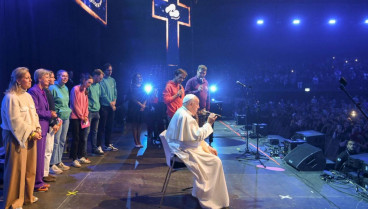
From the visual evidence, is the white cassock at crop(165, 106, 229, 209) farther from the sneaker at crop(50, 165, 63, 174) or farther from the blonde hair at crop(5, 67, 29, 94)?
the sneaker at crop(50, 165, 63, 174)

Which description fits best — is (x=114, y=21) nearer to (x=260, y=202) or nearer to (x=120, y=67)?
(x=120, y=67)

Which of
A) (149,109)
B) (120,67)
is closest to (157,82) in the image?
(120,67)

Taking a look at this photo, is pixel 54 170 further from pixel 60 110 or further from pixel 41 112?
pixel 41 112

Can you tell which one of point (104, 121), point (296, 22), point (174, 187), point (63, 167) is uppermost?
point (296, 22)

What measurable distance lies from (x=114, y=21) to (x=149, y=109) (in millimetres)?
7002

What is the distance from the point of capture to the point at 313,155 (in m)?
5.04

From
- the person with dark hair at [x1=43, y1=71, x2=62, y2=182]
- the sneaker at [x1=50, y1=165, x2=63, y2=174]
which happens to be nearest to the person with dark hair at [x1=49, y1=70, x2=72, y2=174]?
the sneaker at [x1=50, y1=165, x2=63, y2=174]

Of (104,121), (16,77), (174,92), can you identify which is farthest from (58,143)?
(174,92)

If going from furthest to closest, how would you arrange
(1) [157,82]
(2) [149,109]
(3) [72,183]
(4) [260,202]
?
(1) [157,82] < (2) [149,109] < (3) [72,183] < (4) [260,202]

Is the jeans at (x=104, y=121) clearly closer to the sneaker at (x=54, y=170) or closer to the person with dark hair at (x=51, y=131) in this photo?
the sneaker at (x=54, y=170)

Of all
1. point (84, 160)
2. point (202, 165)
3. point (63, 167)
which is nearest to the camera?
point (202, 165)

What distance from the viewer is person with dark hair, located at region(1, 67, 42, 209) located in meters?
3.05

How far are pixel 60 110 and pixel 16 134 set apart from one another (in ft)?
4.43

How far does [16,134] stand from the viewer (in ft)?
10.0
